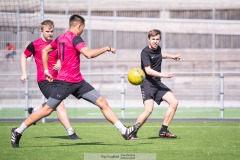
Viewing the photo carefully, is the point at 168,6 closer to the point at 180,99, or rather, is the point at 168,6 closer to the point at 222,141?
the point at 180,99

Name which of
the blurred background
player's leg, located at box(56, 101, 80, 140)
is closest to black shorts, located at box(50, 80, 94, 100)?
player's leg, located at box(56, 101, 80, 140)

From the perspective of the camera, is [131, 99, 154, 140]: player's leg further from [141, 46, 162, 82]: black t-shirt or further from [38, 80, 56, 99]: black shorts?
[38, 80, 56, 99]: black shorts

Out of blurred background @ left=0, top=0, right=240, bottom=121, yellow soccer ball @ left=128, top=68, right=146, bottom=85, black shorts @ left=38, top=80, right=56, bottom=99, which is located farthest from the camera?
blurred background @ left=0, top=0, right=240, bottom=121

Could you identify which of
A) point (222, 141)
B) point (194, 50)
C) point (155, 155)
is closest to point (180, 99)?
point (194, 50)

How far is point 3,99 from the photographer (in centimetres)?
2283

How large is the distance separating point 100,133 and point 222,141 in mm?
3417

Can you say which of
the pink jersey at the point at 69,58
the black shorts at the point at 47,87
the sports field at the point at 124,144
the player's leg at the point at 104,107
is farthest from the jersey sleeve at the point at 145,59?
the pink jersey at the point at 69,58

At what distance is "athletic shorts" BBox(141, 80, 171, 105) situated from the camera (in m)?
14.0

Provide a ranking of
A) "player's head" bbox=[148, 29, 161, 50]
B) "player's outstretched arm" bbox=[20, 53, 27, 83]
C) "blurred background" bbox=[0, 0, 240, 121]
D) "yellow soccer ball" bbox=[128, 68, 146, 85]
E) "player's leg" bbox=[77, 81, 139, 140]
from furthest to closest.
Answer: "blurred background" bbox=[0, 0, 240, 121]
"player's head" bbox=[148, 29, 161, 50]
"player's outstretched arm" bbox=[20, 53, 27, 83]
"yellow soccer ball" bbox=[128, 68, 146, 85]
"player's leg" bbox=[77, 81, 139, 140]

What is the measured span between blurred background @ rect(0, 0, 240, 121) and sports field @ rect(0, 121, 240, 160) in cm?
607

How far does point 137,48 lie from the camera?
97.2 ft

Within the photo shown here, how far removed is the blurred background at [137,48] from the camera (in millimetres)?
22391

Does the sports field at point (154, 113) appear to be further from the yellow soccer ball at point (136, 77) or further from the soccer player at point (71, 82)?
the soccer player at point (71, 82)

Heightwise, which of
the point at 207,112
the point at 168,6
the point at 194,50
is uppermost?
the point at 168,6
